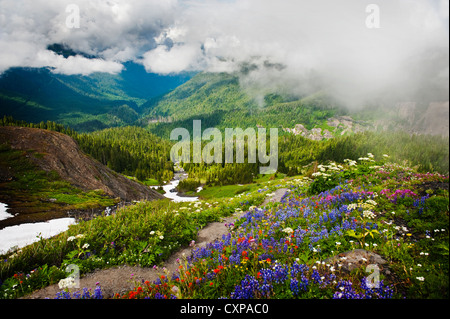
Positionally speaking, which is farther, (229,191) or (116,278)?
(229,191)

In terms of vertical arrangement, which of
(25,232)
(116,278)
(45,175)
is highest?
(45,175)

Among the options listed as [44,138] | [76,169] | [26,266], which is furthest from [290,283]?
[44,138]

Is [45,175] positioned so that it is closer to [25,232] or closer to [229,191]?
[25,232]

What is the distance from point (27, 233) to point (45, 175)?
19.5 metres

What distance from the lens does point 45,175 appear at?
2545cm

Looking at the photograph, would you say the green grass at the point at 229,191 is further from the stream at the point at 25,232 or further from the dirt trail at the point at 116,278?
the dirt trail at the point at 116,278

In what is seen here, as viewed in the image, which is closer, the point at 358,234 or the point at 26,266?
the point at 358,234

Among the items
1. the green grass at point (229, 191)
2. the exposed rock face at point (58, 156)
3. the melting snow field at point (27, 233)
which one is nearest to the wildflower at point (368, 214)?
the melting snow field at point (27, 233)

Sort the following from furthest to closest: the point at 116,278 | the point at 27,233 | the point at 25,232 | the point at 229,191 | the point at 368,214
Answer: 1. the point at 229,191
2. the point at 25,232
3. the point at 27,233
4. the point at 368,214
5. the point at 116,278

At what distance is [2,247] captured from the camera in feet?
27.7

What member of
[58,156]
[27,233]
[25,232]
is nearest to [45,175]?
[58,156]

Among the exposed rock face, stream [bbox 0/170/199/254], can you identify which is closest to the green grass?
the exposed rock face
